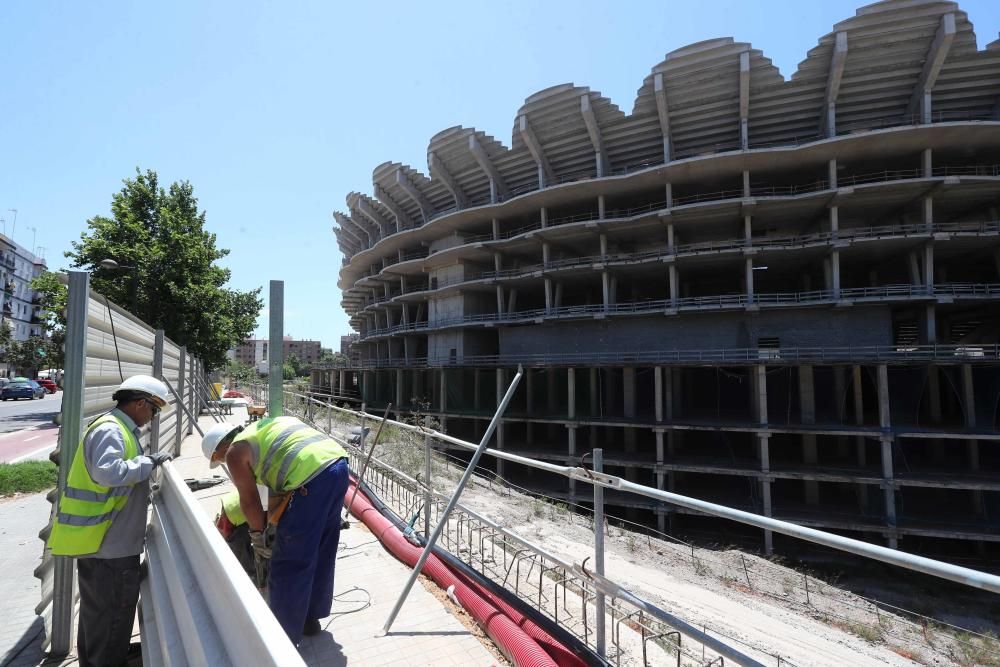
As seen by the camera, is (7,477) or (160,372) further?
(7,477)

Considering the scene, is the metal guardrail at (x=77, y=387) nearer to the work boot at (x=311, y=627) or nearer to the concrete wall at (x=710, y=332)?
the work boot at (x=311, y=627)

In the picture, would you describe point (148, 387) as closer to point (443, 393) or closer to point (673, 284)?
point (673, 284)

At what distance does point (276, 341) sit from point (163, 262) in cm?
2398

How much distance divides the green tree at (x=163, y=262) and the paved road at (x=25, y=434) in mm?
6059

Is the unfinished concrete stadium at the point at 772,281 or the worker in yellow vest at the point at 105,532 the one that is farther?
the unfinished concrete stadium at the point at 772,281

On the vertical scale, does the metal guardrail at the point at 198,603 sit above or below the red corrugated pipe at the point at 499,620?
above

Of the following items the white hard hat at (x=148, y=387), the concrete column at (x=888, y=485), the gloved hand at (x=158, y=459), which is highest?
the white hard hat at (x=148, y=387)

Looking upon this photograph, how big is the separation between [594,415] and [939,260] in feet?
64.8

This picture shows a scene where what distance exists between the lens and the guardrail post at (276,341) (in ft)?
16.4

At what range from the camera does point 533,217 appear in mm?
30078

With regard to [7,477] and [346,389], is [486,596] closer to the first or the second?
[7,477]

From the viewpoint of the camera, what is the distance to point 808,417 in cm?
1945

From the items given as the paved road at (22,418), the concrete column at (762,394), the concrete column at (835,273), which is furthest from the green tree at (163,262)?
the concrete column at (835,273)

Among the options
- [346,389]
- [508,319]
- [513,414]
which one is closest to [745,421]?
[513,414]
